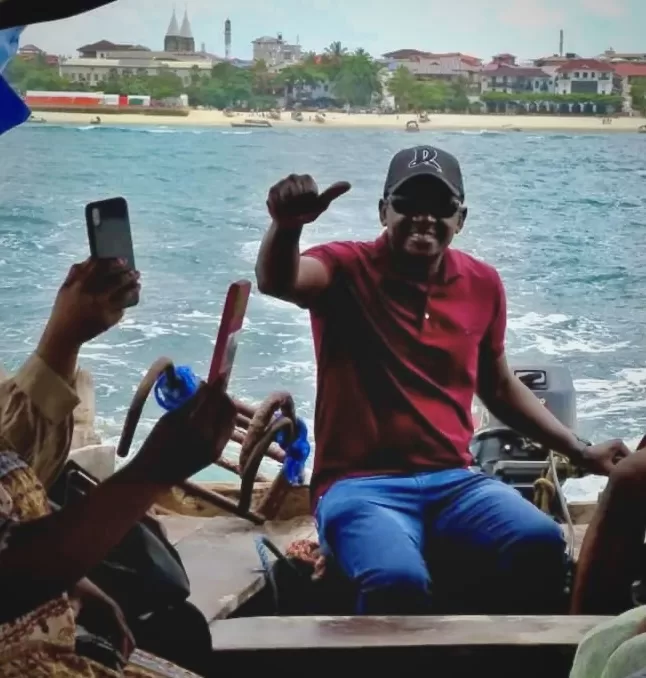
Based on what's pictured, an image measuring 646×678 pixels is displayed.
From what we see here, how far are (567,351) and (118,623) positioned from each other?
4.10 meters

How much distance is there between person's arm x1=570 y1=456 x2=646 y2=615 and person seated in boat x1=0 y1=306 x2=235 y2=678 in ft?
2.04

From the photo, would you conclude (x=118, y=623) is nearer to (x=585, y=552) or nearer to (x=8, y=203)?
(x=585, y=552)

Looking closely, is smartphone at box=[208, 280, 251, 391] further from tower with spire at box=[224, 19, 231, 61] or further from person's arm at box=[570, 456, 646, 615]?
tower with spire at box=[224, 19, 231, 61]

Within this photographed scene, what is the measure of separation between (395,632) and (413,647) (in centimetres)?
3

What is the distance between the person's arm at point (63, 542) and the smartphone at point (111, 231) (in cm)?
27

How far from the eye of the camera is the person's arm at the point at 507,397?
1793 mm

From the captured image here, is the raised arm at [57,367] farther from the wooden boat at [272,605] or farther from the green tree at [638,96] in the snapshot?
the green tree at [638,96]

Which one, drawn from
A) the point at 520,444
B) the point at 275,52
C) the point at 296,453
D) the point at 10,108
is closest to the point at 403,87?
the point at 275,52

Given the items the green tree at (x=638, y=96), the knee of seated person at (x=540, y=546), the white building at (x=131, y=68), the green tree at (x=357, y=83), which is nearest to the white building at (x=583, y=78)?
the green tree at (x=638, y=96)

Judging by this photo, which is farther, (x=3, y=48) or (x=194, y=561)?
(x=194, y=561)

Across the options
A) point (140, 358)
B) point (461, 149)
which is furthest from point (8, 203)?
point (461, 149)

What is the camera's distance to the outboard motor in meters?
1.98

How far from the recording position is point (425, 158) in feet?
5.68

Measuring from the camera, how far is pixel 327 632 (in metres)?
1.26
